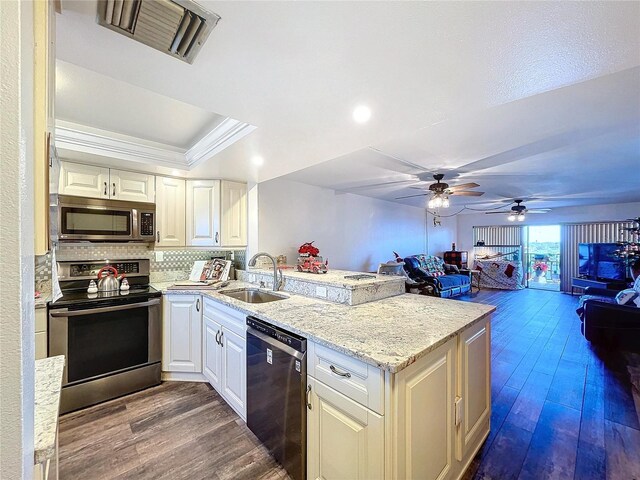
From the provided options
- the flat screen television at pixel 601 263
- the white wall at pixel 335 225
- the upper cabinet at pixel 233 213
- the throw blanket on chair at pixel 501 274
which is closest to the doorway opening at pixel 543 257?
the throw blanket on chair at pixel 501 274

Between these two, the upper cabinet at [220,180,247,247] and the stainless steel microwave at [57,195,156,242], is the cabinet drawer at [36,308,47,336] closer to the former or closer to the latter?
the stainless steel microwave at [57,195,156,242]

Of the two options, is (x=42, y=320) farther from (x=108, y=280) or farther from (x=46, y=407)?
(x=46, y=407)

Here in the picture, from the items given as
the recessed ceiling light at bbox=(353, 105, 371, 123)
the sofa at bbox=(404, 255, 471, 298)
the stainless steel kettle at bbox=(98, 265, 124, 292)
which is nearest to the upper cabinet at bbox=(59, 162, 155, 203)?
the stainless steel kettle at bbox=(98, 265, 124, 292)

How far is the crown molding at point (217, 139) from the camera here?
1.96 m

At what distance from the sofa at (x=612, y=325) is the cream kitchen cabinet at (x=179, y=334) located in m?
4.66

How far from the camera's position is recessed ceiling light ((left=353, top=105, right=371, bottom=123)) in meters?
1.56

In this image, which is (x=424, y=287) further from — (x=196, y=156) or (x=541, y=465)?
(x=196, y=156)

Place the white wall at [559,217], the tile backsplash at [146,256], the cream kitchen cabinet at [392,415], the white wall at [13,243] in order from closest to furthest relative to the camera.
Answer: the white wall at [13,243]
the cream kitchen cabinet at [392,415]
the tile backsplash at [146,256]
the white wall at [559,217]

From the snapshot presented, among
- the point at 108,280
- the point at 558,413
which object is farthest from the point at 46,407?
the point at 558,413

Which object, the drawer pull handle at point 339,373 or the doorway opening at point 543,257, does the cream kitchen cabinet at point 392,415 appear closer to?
the drawer pull handle at point 339,373

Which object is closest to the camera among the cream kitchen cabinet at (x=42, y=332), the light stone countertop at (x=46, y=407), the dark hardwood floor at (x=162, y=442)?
the light stone countertop at (x=46, y=407)

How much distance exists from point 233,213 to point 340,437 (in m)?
2.63

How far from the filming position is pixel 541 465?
1.71 meters

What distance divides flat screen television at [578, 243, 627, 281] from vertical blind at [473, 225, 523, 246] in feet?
5.18
